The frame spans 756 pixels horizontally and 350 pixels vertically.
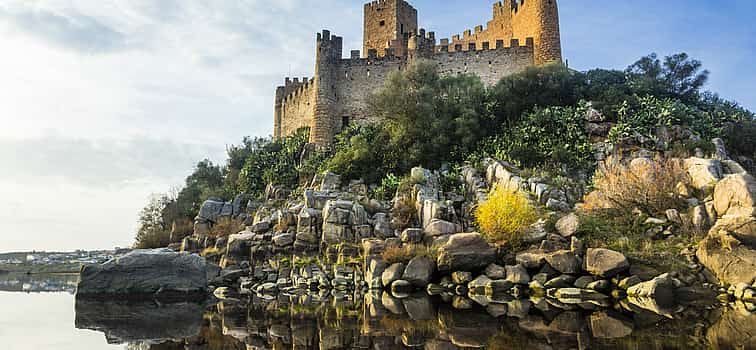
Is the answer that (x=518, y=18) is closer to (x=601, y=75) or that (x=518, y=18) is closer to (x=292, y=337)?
(x=601, y=75)

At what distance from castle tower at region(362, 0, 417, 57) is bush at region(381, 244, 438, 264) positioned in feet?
89.4

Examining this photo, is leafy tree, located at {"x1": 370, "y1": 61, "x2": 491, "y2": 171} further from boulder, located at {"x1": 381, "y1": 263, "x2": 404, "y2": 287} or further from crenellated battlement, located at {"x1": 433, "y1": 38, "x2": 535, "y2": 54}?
boulder, located at {"x1": 381, "y1": 263, "x2": 404, "y2": 287}

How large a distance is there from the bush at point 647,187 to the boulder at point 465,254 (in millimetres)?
6128

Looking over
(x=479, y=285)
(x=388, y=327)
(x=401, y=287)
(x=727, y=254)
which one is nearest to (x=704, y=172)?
(x=727, y=254)

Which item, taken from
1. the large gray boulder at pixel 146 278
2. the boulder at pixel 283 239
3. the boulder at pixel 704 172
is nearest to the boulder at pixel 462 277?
the boulder at pixel 283 239

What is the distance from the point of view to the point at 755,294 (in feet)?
50.9

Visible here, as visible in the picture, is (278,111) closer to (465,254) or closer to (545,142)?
(545,142)

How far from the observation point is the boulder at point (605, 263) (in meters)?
17.5

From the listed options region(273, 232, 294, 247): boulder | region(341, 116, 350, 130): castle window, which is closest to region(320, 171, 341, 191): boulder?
region(273, 232, 294, 247): boulder

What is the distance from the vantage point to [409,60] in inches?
1575

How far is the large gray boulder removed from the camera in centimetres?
2186

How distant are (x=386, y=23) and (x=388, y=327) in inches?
1534

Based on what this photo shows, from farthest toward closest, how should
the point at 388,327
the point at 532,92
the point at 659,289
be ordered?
1. the point at 532,92
2. the point at 659,289
3. the point at 388,327

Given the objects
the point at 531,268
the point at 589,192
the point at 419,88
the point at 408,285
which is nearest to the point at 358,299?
the point at 408,285
